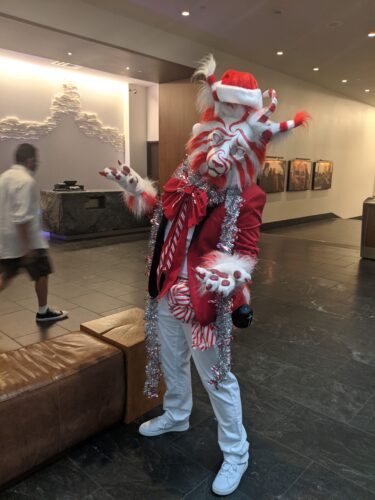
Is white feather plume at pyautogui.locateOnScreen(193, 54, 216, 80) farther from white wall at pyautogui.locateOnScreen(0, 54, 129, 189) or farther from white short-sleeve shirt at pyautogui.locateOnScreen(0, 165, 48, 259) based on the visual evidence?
white wall at pyautogui.locateOnScreen(0, 54, 129, 189)

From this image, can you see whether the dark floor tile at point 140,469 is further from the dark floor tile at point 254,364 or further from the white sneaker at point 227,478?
the dark floor tile at point 254,364

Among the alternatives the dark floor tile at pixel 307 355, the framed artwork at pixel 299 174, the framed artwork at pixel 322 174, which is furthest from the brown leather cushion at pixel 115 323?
the framed artwork at pixel 322 174

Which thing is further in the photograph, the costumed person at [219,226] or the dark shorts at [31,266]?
the dark shorts at [31,266]

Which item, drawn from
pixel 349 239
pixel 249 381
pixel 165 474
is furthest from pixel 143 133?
pixel 165 474

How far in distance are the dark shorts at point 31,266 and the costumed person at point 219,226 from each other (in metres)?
1.90

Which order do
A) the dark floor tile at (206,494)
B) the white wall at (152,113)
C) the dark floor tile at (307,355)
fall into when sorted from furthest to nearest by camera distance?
the white wall at (152,113)
the dark floor tile at (307,355)
the dark floor tile at (206,494)

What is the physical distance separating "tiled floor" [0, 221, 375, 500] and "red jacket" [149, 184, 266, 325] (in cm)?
81

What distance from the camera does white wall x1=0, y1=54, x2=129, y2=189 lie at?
8.68m

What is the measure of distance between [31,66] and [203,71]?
8615 mm

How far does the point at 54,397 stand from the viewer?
1805 mm

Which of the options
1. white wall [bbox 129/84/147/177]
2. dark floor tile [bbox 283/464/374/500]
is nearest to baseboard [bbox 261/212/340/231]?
white wall [bbox 129/84/147/177]

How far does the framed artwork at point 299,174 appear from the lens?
34.5ft

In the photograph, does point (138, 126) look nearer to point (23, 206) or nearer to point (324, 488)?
point (23, 206)

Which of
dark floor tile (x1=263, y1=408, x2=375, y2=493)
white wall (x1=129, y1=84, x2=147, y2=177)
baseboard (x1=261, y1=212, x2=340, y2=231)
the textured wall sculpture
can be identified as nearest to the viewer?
dark floor tile (x1=263, y1=408, x2=375, y2=493)
